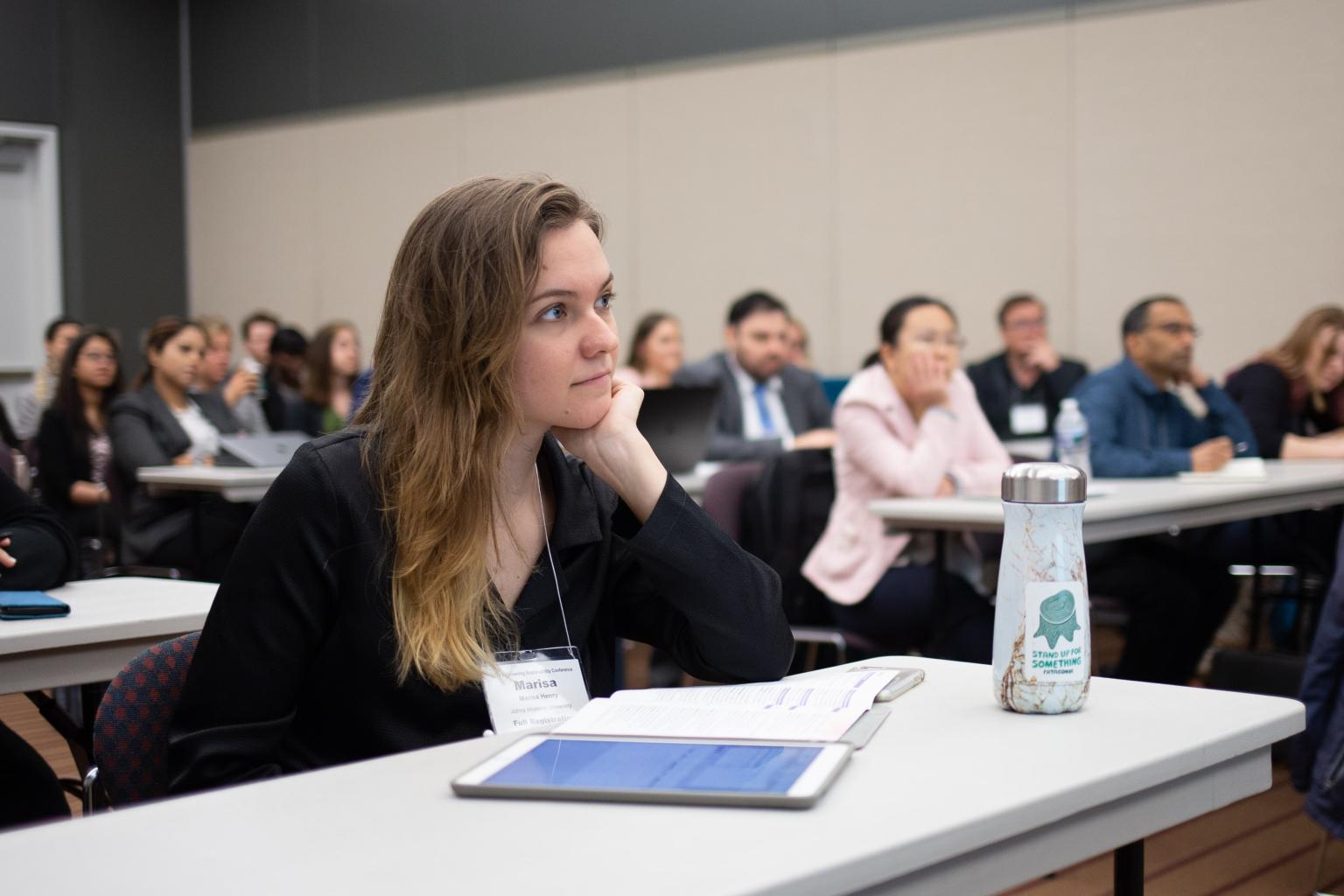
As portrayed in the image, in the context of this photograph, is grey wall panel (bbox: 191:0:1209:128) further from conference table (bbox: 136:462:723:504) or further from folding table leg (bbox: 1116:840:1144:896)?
folding table leg (bbox: 1116:840:1144:896)

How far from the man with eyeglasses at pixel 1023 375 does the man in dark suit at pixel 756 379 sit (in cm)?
118

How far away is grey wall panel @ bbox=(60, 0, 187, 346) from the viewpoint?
10.7 m

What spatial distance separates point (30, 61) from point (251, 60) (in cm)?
158

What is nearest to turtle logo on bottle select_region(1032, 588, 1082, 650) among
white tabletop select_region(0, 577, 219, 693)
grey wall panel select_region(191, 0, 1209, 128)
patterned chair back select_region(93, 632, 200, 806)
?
patterned chair back select_region(93, 632, 200, 806)

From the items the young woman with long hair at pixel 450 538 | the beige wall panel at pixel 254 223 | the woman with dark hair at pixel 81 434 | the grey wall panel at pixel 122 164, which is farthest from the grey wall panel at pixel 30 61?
the young woman with long hair at pixel 450 538

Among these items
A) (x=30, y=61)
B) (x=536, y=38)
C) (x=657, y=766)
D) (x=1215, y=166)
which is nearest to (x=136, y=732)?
(x=657, y=766)

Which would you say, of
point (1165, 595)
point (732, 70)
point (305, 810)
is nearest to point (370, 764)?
point (305, 810)

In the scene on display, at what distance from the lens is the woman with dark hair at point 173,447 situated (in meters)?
5.03

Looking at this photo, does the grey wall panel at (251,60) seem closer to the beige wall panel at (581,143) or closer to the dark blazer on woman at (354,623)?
the beige wall panel at (581,143)

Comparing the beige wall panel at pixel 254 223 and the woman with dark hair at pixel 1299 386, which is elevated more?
the beige wall panel at pixel 254 223

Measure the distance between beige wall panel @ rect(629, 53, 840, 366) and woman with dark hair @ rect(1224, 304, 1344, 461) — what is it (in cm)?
335

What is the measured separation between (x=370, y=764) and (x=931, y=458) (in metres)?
2.70

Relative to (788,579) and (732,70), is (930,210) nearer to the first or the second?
(732,70)

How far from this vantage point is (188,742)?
4.56ft
